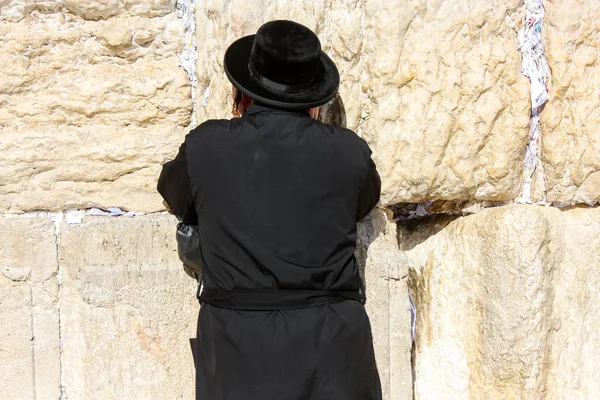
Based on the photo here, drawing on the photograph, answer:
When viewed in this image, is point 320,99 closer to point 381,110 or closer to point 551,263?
point 381,110

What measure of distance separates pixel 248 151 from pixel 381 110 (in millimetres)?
772

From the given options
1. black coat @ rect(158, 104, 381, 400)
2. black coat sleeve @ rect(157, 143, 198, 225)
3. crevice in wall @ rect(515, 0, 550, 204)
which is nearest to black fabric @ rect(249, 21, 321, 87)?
black coat @ rect(158, 104, 381, 400)

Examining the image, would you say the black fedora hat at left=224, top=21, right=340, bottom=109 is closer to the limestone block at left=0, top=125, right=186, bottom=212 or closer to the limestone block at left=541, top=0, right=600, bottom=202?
the limestone block at left=0, top=125, right=186, bottom=212

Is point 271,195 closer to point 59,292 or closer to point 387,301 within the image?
point 387,301

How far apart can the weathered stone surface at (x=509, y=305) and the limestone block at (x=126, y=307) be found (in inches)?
42.2

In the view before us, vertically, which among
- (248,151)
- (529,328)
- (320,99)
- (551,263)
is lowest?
(529,328)

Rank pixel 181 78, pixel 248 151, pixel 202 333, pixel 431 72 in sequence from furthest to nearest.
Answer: pixel 181 78
pixel 431 72
pixel 202 333
pixel 248 151

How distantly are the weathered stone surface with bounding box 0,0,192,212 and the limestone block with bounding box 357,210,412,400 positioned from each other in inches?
35.7

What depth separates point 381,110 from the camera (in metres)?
3.08

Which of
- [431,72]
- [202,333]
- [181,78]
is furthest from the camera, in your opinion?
[181,78]

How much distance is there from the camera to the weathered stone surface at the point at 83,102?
312 centimetres

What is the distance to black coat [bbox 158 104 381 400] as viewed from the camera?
100.0 inches

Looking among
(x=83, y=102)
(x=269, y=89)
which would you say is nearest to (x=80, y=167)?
(x=83, y=102)

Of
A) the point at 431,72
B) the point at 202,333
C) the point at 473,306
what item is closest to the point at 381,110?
the point at 431,72
